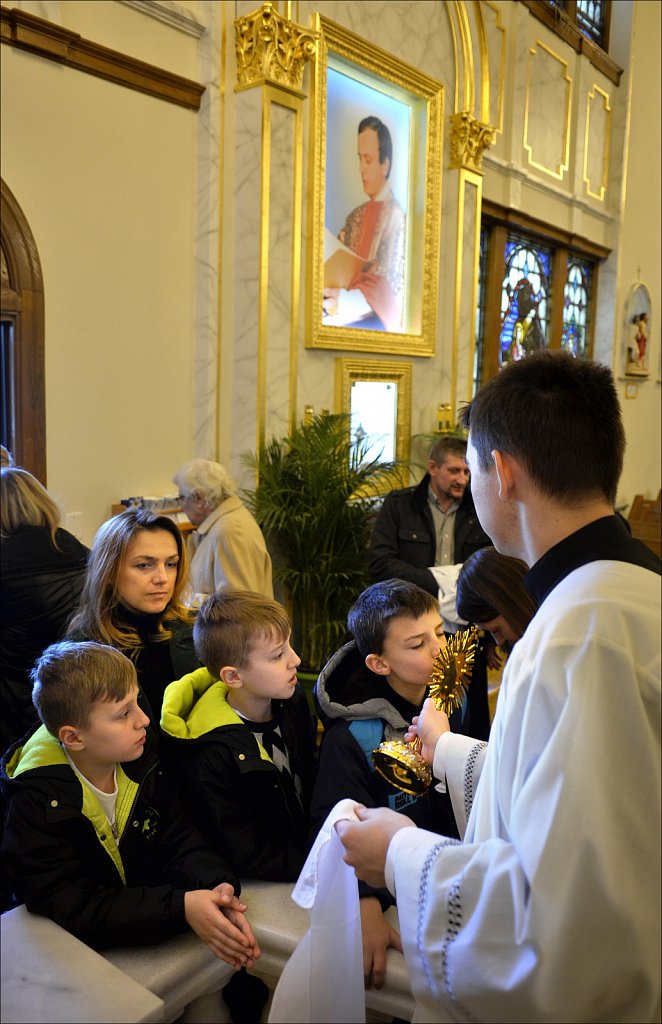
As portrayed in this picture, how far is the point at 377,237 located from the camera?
23.6 ft

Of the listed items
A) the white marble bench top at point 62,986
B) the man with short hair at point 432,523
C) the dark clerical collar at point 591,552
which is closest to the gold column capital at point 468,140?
the man with short hair at point 432,523

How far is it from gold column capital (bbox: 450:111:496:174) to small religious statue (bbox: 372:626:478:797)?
6687 millimetres

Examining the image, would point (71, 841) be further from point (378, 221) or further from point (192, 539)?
point (378, 221)

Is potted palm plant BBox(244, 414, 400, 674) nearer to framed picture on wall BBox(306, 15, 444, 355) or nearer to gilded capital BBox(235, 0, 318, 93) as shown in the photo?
framed picture on wall BBox(306, 15, 444, 355)

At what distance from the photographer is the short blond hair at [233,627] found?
2.20 meters

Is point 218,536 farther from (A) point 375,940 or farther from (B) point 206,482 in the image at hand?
(A) point 375,940

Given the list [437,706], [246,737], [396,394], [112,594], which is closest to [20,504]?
[112,594]

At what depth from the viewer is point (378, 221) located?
283 inches

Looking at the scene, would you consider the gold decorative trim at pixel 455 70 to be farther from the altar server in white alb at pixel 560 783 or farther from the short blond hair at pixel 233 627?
the altar server in white alb at pixel 560 783

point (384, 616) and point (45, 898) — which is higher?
point (384, 616)

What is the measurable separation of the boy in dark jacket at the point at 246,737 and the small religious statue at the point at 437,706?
312 millimetres

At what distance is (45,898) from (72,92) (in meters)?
4.46

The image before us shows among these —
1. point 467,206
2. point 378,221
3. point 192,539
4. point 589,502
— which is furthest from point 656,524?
point 589,502

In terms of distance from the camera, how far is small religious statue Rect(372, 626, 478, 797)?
1875mm
